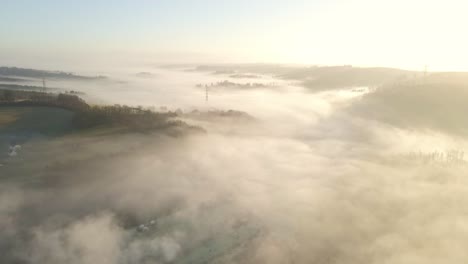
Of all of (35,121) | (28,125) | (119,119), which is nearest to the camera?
(28,125)

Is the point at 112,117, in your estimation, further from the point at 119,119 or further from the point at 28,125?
the point at 28,125

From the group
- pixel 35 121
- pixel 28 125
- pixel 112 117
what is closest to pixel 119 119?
pixel 112 117

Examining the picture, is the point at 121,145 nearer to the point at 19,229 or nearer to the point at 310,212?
the point at 19,229

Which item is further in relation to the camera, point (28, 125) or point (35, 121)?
point (35, 121)

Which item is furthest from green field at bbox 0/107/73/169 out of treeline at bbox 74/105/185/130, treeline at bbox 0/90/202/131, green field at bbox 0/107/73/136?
treeline at bbox 74/105/185/130

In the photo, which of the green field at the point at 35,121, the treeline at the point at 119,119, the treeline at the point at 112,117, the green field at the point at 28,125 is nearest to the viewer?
the green field at the point at 28,125

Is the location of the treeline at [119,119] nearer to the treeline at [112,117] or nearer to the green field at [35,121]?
the treeline at [112,117]

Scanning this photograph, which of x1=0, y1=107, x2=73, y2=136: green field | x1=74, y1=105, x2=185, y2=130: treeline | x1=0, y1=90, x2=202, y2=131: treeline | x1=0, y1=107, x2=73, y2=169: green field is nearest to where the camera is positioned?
A: x1=0, y1=107, x2=73, y2=169: green field

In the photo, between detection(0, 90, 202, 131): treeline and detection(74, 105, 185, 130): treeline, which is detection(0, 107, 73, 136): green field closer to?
detection(0, 90, 202, 131): treeline

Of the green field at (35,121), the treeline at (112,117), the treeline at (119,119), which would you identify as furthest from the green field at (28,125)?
the treeline at (119,119)

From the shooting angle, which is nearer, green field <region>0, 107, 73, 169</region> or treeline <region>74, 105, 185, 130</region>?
green field <region>0, 107, 73, 169</region>

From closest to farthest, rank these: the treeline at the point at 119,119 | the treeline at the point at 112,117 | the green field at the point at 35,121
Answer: the green field at the point at 35,121, the treeline at the point at 119,119, the treeline at the point at 112,117
